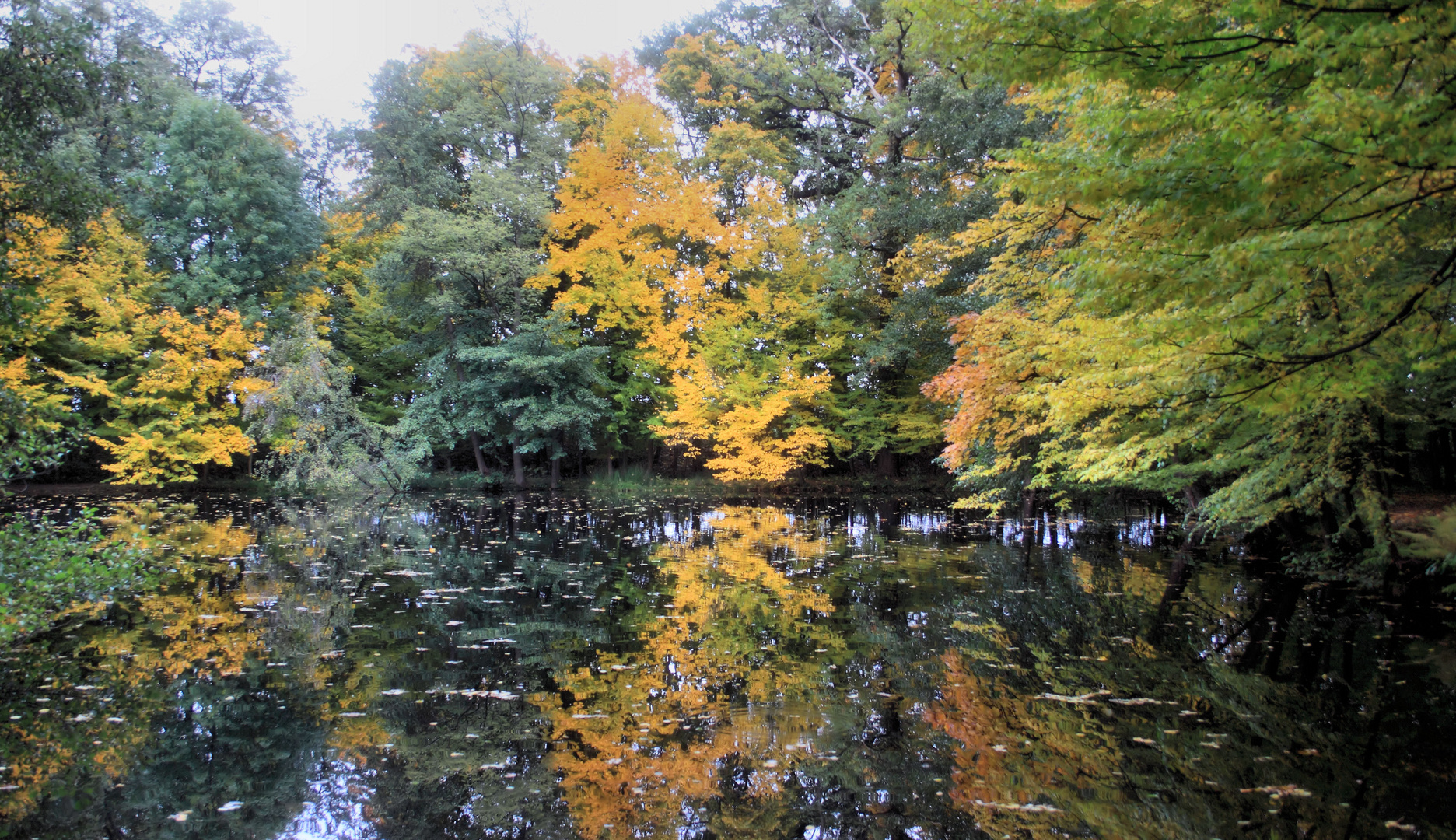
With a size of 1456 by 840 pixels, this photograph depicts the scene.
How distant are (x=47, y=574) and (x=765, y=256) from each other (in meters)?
18.9

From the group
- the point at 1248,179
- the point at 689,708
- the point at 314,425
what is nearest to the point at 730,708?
the point at 689,708

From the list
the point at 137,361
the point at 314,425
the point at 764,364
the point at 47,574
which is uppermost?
the point at 764,364

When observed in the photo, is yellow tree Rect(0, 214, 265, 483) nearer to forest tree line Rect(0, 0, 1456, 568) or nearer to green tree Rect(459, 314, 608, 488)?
forest tree line Rect(0, 0, 1456, 568)

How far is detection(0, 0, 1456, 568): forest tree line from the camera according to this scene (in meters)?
4.00

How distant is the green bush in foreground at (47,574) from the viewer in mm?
5922

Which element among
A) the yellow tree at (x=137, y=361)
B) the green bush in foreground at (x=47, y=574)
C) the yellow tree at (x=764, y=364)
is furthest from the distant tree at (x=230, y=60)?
the green bush in foreground at (x=47, y=574)

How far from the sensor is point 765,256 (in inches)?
899

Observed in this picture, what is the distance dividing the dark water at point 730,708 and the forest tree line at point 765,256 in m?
1.97

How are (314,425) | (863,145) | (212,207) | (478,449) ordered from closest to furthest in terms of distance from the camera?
(314,425), (212,207), (863,145), (478,449)

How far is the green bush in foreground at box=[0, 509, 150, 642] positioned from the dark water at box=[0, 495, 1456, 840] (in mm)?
304

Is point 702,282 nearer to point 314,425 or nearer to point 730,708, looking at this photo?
point 314,425

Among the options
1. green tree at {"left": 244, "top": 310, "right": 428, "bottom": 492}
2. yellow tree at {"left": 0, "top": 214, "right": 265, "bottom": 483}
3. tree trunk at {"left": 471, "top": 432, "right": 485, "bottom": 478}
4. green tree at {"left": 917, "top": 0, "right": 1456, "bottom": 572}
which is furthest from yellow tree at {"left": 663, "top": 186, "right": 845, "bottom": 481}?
green tree at {"left": 917, "top": 0, "right": 1456, "bottom": 572}

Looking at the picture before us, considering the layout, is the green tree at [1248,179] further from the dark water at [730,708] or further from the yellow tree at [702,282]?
the yellow tree at [702,282]

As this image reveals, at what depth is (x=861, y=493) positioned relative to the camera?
2298cm
